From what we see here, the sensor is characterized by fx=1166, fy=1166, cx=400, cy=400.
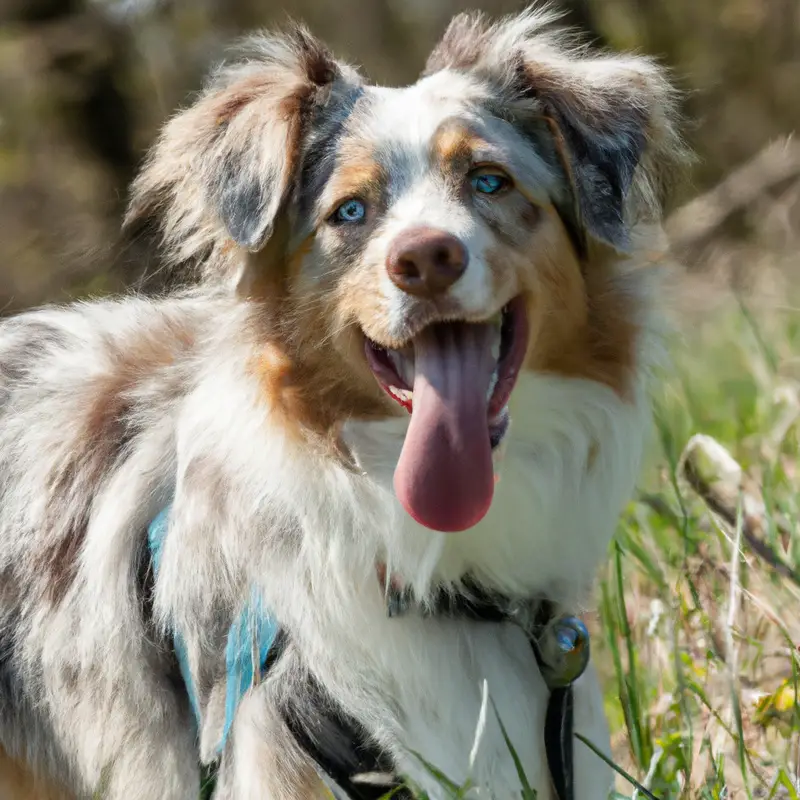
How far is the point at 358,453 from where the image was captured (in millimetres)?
2871

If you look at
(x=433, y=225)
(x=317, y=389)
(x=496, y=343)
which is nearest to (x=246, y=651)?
(x=317, y=389)

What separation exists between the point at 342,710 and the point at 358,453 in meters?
0.62

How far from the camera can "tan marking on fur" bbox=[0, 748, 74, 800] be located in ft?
10.9

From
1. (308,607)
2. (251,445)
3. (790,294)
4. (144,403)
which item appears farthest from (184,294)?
(790,294)

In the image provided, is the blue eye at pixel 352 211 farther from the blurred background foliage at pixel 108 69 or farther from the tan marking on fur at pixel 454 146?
the blurred background foliage at pixel 108 69

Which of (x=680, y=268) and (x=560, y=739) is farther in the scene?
(x=680, y=268)

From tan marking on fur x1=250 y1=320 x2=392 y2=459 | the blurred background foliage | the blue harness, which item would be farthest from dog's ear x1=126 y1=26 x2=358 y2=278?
the blurred background foliage

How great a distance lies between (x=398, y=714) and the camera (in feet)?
9.27

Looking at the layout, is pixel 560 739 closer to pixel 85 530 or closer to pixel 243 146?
pixel 85 530

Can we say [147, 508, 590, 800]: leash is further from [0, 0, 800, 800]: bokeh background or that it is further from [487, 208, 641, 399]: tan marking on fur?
[487, 208, 641, 399]: tan marking on fur

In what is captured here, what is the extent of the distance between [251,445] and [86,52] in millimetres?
7137

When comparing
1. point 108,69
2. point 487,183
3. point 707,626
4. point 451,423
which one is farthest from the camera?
point 108,69

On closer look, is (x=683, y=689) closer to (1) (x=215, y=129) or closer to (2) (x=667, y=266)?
(2) (x=667, y=266)

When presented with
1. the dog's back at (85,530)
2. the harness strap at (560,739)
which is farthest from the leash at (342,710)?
the dog's back at (85,530)
